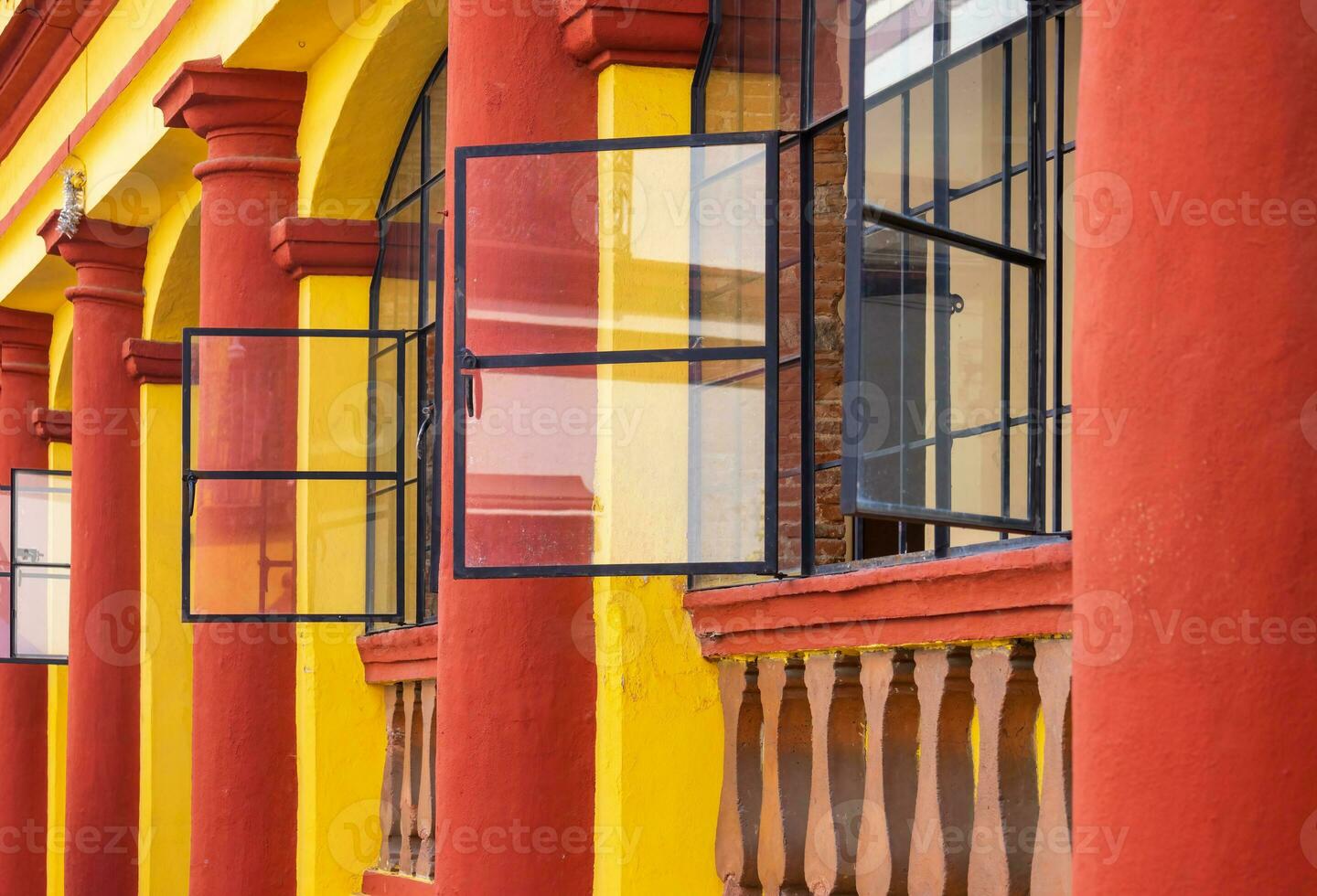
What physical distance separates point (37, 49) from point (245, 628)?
15.7ft

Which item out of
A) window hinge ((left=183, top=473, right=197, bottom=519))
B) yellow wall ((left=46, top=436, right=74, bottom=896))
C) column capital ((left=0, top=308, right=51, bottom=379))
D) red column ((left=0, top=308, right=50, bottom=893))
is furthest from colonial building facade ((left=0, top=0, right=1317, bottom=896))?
yellow wall ((left=46, top=436, right=74, bottom=896))

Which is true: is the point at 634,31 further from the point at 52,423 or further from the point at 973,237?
the point at 52,423

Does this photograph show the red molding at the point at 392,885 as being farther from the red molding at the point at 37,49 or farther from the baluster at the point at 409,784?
the red molding at the point at 37,49

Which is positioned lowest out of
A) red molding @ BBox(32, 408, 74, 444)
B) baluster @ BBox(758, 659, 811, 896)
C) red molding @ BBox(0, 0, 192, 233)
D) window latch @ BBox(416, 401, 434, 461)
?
baluster @ BBox(758, 659, 811, 896)

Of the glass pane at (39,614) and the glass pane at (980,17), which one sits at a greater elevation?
the glass pane at (980,17)

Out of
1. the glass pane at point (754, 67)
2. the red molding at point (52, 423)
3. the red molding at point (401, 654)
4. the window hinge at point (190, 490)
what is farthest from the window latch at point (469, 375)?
the red molding at point (52, 423)

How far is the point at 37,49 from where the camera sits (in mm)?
12578

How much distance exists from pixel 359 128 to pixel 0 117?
5.63 metres

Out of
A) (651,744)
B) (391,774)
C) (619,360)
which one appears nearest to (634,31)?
(619,360)

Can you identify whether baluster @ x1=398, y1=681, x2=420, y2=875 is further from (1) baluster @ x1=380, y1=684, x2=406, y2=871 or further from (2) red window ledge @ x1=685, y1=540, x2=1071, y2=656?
(2) red window ledge @ x1=685, y1=540, x2=1071, y2=656

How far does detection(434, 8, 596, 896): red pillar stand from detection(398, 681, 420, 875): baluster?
2.29 metres

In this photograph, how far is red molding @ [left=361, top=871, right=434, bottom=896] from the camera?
8.21m

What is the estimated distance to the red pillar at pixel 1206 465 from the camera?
332cm

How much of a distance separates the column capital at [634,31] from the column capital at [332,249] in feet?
10.1
